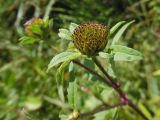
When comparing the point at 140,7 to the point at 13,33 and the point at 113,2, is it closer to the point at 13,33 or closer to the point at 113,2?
the point at 113,2

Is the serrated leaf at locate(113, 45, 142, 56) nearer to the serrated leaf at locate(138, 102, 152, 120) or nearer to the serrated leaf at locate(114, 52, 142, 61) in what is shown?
the serrated leaf at locate(114, 52, 142, 61)

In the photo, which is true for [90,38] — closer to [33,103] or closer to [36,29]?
[36,29]

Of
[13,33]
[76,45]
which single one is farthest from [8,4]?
[76,45]

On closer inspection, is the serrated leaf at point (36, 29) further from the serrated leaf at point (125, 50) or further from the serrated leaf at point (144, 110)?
the serrated leaf at point (144, 110)

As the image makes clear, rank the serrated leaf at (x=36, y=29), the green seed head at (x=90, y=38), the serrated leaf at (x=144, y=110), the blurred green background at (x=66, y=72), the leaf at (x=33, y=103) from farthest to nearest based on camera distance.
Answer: the leaf at (x=33, y=103), the blurred green background at (x=66, y=72), the serrated leaf at (x=144, y=110), the serrated leaf at (x=36, y=29), the green seed head at (x=90, y=38)

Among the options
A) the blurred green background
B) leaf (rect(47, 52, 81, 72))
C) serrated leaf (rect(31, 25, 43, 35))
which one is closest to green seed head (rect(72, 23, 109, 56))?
leaf (rect(47, 52, 81, 72))


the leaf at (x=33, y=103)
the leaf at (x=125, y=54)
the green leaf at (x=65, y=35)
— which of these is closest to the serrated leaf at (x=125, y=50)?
the leaf at (x=125, y=54)
